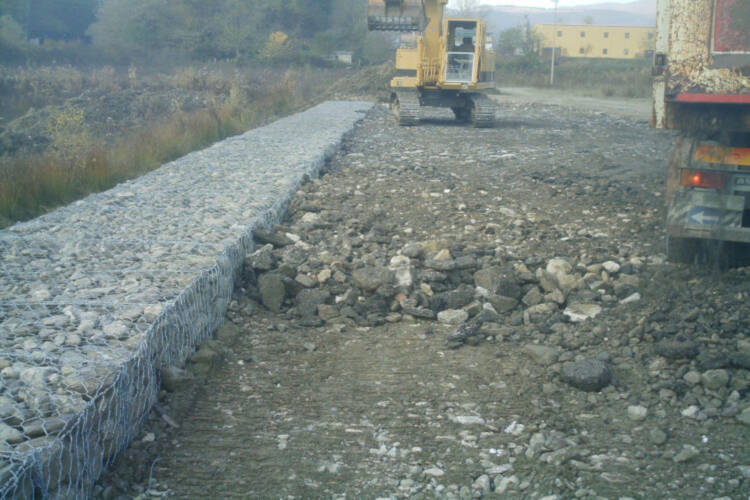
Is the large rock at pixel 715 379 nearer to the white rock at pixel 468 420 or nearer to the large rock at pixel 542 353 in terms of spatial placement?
the large rock at pixel 542 353

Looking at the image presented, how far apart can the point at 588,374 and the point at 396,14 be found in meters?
14.7

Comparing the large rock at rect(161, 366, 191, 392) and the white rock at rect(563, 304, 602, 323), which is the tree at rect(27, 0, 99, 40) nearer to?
the large rock at rect(161, 366, 191, 392)

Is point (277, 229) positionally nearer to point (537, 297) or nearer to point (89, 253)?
point (89, 253)

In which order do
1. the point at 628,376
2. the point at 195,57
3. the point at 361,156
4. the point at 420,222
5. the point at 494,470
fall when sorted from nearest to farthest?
the point at 494,470 < the point at 628,376 < the point at 420,222 < the point at 361,156 < the point at 195,57

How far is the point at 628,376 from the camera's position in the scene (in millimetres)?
3809

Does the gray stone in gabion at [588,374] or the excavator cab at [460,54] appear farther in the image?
the excavator cab at [460,54]

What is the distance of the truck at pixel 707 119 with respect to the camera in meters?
5.18

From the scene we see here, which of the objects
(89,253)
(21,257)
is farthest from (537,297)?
(21,257)

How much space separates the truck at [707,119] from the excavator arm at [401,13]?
1168cm

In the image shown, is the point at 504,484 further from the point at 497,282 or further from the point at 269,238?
the point at 269,238

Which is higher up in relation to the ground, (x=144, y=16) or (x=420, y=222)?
(x=144, y=16)

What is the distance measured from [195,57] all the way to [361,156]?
38.1 metres

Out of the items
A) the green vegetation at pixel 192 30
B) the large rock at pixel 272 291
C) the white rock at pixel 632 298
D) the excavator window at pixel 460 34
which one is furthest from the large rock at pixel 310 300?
the green vegetation at pixel 192 30

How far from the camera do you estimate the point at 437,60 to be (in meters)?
16.3
